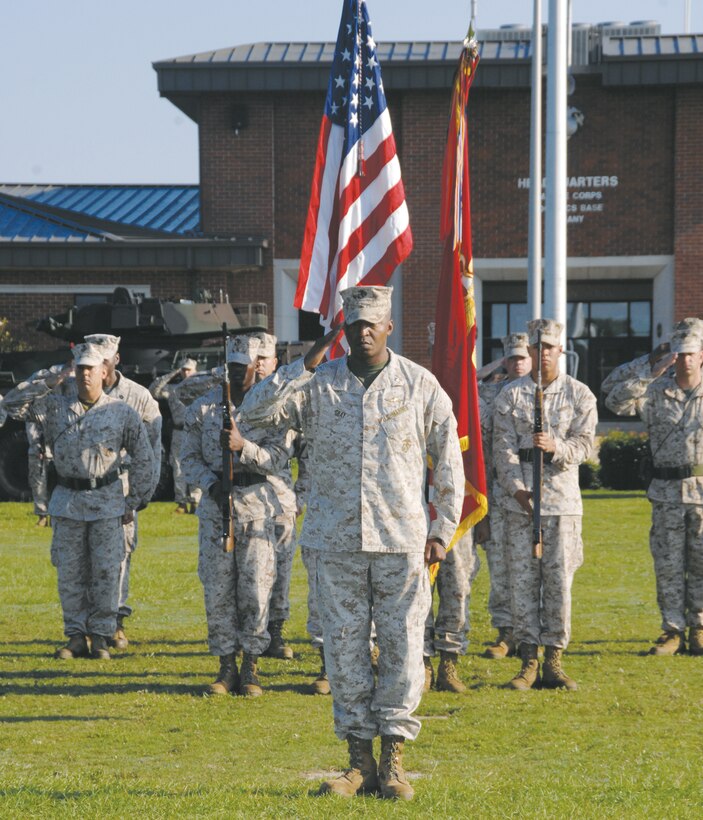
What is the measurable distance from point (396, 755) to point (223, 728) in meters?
1.74

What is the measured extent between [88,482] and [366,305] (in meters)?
4.10

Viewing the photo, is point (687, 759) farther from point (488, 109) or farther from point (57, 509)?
point (488, 109)

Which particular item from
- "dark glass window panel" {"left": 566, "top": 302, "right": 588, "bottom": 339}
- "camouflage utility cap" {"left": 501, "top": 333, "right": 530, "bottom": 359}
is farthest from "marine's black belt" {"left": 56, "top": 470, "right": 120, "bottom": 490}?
"dark glass window panel" {"left": 566, "top": 302, "right": 588, "bottom": 339}

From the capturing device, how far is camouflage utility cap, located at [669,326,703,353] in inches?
364

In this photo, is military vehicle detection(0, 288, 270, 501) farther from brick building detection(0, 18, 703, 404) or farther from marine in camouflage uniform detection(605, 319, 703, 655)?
marine in camouflage uniform detection(605, 319, 703, 655)

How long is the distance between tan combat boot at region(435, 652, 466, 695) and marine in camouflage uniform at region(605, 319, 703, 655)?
1749 millimetres

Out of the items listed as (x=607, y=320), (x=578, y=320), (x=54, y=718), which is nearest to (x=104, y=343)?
(x=54, y=718)

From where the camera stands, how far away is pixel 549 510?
8258mm

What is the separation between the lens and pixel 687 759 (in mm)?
6453

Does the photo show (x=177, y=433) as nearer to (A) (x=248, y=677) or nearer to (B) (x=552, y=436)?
(A) (x=248, y=677)

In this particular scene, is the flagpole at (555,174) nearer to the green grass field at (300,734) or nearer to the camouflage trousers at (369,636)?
the green grass field at (300,734)

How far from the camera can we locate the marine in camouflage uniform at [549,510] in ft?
26.9

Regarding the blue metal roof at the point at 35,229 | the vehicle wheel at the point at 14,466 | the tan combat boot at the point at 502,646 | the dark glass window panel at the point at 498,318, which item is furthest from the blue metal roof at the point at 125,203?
the tan combat boot at the point at 502,646

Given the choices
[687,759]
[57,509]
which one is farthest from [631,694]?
Answer: [57,509]
